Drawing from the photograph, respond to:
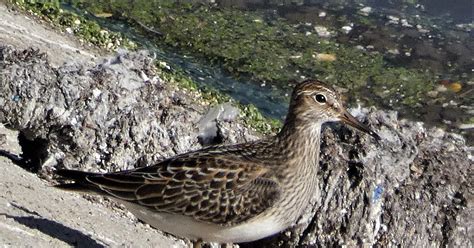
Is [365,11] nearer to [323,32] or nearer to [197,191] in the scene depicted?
[323,32]

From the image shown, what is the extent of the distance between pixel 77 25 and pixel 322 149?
5.72m

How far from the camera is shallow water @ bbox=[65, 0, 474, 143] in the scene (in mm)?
13555

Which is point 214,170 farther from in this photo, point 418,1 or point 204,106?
point 418,1

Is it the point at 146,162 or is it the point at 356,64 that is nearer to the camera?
the point at 146,162

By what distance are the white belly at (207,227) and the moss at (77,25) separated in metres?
5.68

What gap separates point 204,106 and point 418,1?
5448mm

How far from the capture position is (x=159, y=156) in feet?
29.4

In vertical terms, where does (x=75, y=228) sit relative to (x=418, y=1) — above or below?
above

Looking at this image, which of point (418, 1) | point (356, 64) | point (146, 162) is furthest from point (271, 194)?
point (418, 1)

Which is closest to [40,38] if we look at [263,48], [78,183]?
[263,48]

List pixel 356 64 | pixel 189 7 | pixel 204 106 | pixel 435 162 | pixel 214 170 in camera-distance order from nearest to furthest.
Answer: pixel 214 170, pixel 435 162, pixel 204 106, pixel 356 64, pixel 189 7

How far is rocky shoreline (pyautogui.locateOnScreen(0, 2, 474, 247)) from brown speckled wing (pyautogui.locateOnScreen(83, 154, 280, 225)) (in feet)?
1.43

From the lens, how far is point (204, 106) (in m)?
12.2

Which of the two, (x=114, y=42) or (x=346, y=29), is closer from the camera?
(x=114, y=42)
